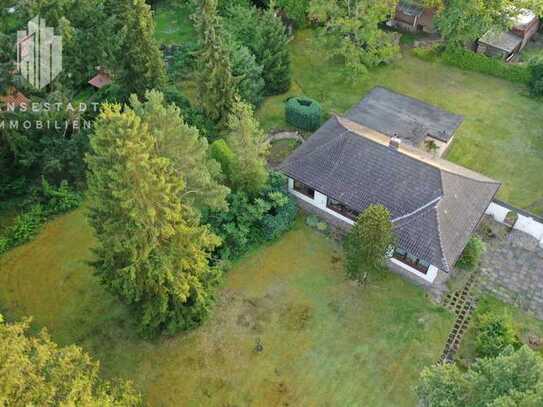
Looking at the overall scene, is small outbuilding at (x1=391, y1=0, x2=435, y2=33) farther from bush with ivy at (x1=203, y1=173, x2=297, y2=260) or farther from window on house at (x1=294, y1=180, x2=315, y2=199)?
bush with ivy at (x1=203, y1=173, x2=297, y2=260)

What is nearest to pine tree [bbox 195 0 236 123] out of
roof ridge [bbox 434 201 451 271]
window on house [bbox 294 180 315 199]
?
window on house [bbox 294 180 315 199]

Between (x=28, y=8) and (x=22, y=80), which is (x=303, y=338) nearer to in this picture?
(x=22, y=80)

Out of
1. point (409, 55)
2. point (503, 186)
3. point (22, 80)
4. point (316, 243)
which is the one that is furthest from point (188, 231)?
point (409, 55)

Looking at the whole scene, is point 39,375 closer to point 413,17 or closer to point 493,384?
point 493,384

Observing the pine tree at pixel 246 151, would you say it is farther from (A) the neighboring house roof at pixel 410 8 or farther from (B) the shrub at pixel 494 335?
(A) the neighboring house roof at pixel 410 8

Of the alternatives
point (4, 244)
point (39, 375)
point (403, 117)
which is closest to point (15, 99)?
point (4, 244)

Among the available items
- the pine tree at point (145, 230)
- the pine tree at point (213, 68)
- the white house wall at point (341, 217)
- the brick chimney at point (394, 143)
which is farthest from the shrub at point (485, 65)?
the pine tree at point (145, 230)
